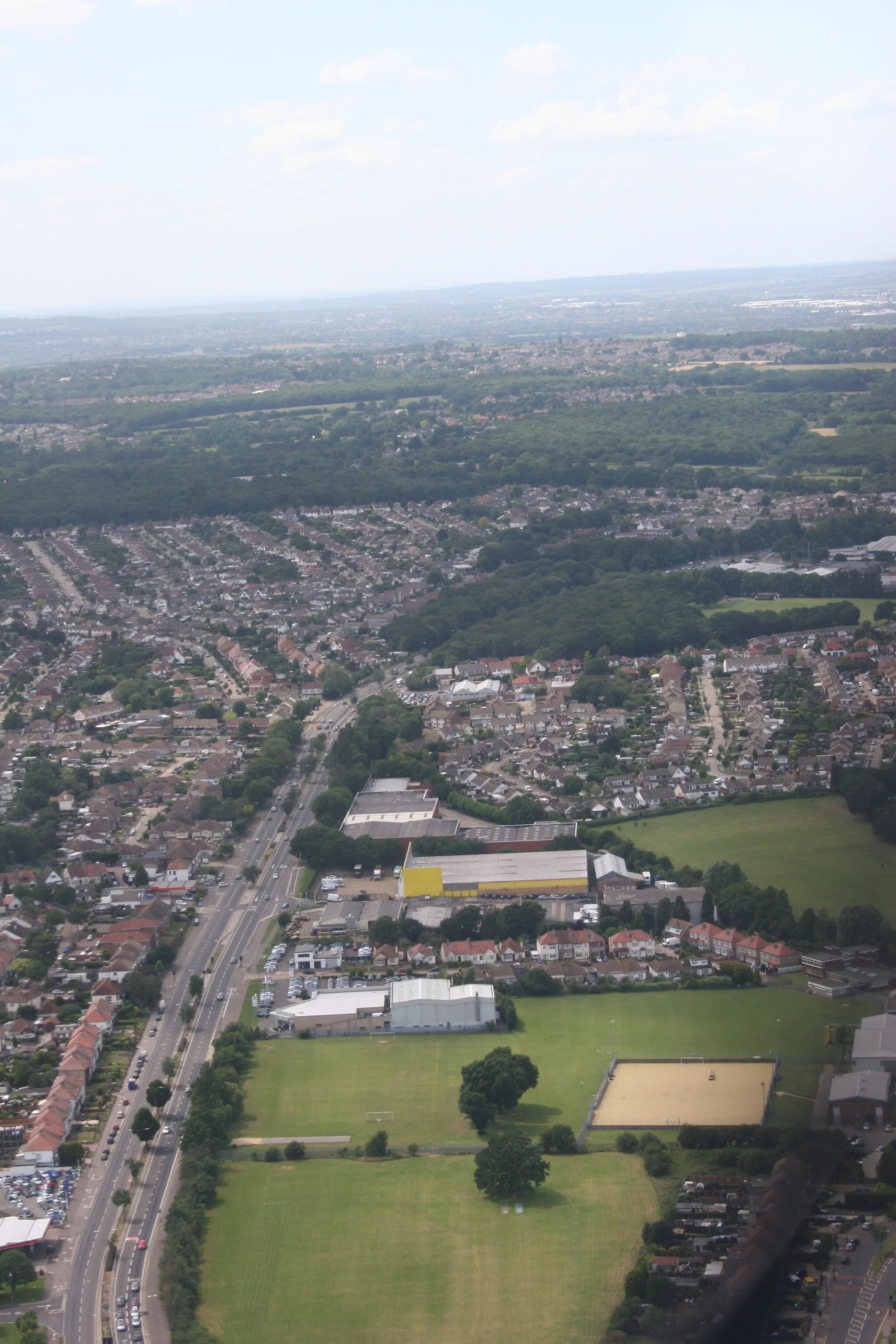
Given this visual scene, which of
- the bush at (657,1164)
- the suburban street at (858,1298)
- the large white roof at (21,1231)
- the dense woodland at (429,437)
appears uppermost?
the dense woodland at (429,437)

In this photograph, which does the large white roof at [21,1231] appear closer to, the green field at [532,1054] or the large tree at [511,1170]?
the green field at [532,1054]

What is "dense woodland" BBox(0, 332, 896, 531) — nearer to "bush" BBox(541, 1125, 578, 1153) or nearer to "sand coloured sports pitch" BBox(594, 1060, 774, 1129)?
"sand coloured sports pitch" BBox(594, 1060, 774, 1129)

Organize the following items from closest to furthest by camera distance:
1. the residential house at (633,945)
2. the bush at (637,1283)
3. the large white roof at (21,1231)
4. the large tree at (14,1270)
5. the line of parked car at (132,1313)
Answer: the bush at (637,1283) < the line of parked car at (132,1313) < the large tree at (14,1270) < the large white roof at (21,1231) < the residential house at (633,945)

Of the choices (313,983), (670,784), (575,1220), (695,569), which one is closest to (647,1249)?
(575,1220)

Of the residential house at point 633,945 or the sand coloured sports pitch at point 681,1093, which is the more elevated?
the sand coloured sports pitch at point 681,1093

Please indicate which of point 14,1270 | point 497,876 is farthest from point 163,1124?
point 497,876

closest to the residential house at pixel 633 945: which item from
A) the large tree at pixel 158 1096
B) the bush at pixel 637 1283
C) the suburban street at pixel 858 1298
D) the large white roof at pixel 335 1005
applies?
the large white roof at pixel 335 1005

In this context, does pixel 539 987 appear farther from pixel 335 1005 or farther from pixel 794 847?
pixel 794 847

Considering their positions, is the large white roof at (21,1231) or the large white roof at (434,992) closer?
the large white roof at (21,1231)

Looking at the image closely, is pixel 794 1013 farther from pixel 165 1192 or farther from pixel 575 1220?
pixel 165 1192
